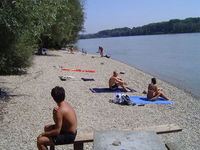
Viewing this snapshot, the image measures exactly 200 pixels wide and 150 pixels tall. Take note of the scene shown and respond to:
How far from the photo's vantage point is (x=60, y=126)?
5539 mm

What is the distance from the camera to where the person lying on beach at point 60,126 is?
5523 mm

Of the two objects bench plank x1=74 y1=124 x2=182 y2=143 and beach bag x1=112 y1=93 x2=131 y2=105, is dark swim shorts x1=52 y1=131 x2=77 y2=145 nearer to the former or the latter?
bench plank x1=74 y1=124 x2=182 y2=143

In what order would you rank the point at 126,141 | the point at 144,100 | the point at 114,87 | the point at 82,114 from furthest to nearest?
1. the point at 114,87
2. the point at 144,100
3. the point at 82,114
4. the point at 126,141

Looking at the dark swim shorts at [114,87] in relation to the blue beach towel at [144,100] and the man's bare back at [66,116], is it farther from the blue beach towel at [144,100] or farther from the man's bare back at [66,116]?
the man's bare back at [66,116]

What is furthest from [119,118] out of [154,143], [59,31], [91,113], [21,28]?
[59,31]

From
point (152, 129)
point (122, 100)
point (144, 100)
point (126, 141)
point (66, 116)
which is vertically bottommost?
point (144, 100)

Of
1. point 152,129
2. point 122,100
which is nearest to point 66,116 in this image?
point 152,129

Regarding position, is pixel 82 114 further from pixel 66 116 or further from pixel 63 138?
pixel 66 116

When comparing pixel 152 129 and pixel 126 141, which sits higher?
pixel 126 141

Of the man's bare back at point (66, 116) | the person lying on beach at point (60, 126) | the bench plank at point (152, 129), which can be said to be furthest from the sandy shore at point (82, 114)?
the man's bare back at point (66, 116)

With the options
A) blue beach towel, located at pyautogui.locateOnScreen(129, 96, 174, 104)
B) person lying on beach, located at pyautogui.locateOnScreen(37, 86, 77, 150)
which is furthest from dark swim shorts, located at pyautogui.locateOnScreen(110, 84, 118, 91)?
person lying on beach, located at pyautogui.locateOnScreen(37, 86, 77, 150)

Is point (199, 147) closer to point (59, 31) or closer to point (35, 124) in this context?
point (35, 124)

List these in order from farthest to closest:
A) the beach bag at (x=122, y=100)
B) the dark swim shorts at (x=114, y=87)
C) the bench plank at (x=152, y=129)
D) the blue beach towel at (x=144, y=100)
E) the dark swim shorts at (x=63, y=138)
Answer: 1. the dark swim shorts at (x=114, y=87)
2. the blue beach towel at (x=144, y=100)
3. the beach bag at (x=122, y=100)
4. the bench plank at (x=152, y=129)
5. the dark swim shorts at (x=63, y=138)

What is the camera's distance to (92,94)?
14484 millimetres
